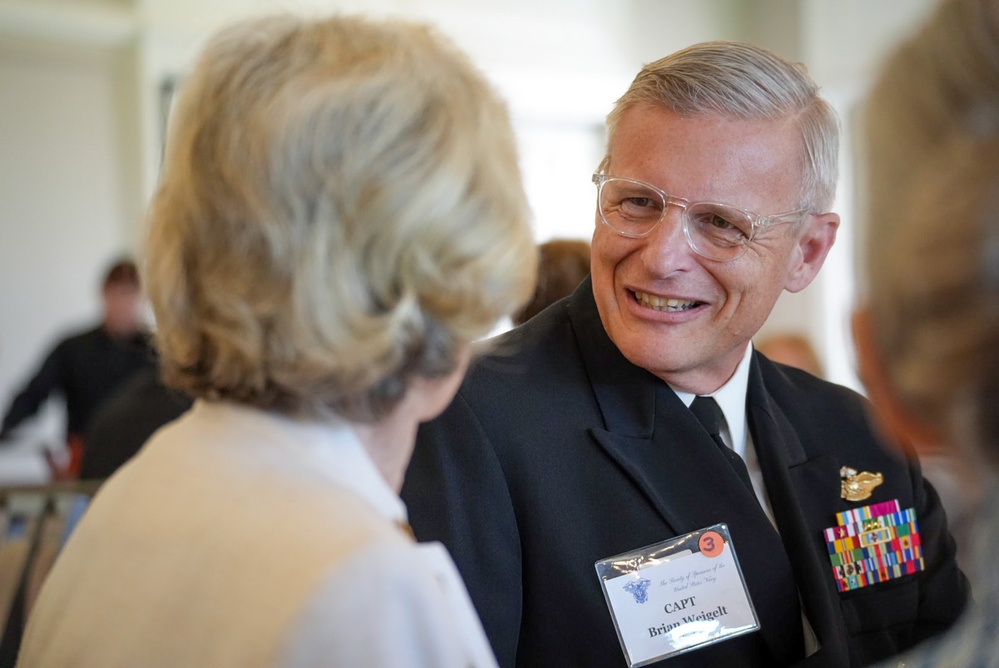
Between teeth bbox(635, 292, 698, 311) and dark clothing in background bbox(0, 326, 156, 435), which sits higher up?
teeth bbox(635, 292, 698, 311)

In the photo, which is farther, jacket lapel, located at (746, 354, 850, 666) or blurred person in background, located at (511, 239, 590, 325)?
blurred person in background, located at (511, 239, 590, 325)

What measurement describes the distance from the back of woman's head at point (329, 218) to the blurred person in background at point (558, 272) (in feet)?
4.03

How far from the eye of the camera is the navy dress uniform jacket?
147cm

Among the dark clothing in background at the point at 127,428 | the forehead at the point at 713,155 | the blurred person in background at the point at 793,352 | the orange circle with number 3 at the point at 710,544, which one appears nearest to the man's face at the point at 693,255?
the forehead at the point at 713,155

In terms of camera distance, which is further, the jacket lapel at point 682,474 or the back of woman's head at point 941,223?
the jacket lapel at point 682,474

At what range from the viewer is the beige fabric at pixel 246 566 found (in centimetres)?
78

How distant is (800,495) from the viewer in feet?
5.38

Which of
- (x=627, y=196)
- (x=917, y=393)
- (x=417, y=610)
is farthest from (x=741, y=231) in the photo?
(x=417, y=610)

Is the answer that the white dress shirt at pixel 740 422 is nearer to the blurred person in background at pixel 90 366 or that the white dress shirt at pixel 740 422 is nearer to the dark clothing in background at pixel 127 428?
the dark clothing in background at pixel 127 428

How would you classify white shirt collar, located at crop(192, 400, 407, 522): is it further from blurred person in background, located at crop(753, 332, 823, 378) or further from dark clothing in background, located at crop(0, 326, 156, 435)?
dark clothing in background, located at crop(0, 326, 156, 435)

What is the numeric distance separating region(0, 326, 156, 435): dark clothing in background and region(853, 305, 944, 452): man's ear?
5179 mm

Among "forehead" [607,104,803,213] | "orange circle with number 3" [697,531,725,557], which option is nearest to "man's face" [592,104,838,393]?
"forehead" [607,104,803,213]

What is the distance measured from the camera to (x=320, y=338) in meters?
0.89

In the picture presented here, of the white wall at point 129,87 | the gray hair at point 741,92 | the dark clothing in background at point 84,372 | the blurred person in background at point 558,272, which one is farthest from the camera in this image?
the white wall at point 129,87
